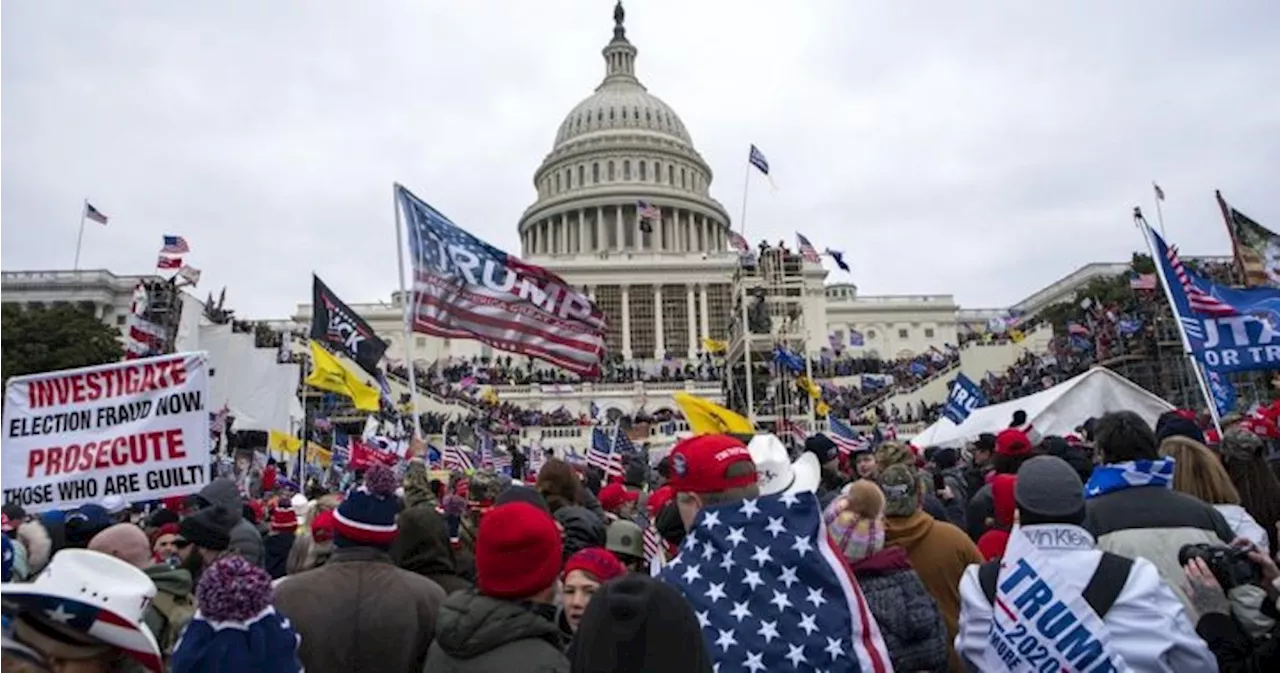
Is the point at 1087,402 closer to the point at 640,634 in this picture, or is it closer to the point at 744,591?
the point at 744,591

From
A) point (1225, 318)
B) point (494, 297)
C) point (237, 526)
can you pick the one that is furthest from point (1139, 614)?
point (494, 297)

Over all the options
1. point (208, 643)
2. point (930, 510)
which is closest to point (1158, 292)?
point (930, 510)

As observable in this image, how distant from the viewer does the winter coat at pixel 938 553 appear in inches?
167

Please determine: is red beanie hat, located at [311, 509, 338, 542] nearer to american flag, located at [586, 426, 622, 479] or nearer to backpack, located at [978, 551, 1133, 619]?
backpack, located at [978, 551, 1133, 619]

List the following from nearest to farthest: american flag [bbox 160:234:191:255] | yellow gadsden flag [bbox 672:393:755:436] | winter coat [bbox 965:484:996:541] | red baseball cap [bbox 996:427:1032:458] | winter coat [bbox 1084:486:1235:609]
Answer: winter coat [bbox 1084:486:1235:609] → winter coat [bbox 965:484:996:541] → red baseball cap [bbox 996:427:1032:458] → yellow gadsden flag [bbox 672:393:755:436] → american flag [bbox 160:234:191:255]

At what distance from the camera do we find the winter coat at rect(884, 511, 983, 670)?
4.25m

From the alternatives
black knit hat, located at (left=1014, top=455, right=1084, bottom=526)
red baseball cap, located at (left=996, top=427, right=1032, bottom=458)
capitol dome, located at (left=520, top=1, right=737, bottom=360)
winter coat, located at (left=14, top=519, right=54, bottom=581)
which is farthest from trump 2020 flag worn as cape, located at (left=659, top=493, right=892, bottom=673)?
capitol dome, located at (left=520, top=1, right=737, bottom=360)

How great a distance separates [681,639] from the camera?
2182 mm

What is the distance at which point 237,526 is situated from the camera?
5328mm

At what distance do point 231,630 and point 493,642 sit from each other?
2.62 feet

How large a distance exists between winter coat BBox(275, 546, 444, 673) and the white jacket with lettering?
95.0 inches

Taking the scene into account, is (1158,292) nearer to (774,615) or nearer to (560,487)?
(560,487)

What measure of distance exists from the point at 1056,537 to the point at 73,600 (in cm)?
304

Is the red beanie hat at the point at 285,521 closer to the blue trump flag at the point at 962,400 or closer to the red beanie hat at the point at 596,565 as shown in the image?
the red beanie hat at the point at 596,565
